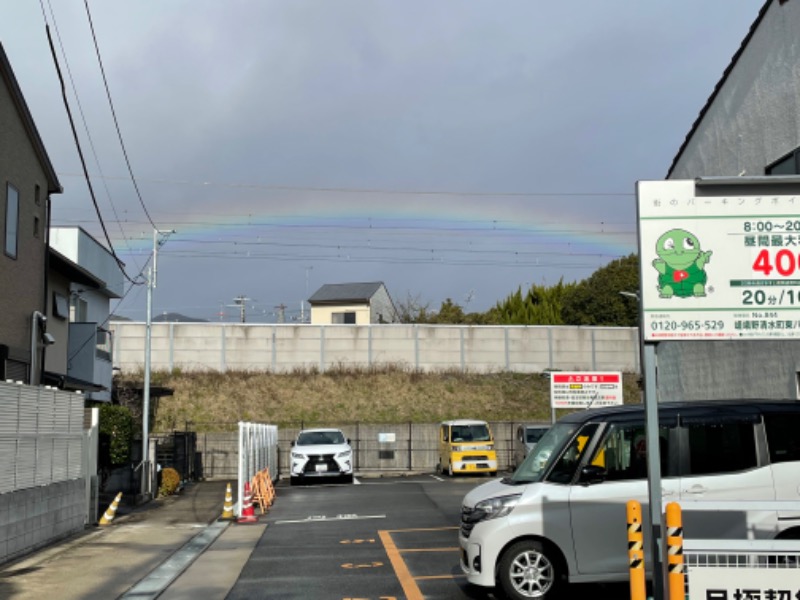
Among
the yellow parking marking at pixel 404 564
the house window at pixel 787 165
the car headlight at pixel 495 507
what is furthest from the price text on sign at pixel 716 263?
the house window at pixel 787 165

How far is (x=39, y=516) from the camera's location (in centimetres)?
1428

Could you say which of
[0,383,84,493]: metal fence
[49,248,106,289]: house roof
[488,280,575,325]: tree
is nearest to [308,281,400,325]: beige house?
[488,280,575,325]: tree

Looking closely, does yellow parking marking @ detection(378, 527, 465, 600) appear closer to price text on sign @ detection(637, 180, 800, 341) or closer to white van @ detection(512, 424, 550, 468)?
price text on sign @ detection(637, 180, 800, 341)

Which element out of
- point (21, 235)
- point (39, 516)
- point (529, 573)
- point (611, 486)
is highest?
point (21, 235)

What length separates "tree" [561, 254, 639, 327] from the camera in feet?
194

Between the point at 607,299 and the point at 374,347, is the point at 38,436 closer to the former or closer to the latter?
the point at 374,347

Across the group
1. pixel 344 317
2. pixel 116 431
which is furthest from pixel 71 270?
pixel 344 317

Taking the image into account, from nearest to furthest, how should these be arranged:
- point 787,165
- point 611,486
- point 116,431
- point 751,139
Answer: point 611,486, point 787,165, point 751,139, point 116,431

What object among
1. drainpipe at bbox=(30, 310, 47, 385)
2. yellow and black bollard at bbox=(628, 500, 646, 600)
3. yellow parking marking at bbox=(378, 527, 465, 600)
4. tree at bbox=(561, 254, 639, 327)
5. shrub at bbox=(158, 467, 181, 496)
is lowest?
yellow parking marking at bbox=(378, 527, 465, 600)

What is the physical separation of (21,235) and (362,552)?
11948 mm

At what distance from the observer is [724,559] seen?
6.12 metres

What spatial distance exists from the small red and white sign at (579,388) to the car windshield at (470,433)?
14.1 feet

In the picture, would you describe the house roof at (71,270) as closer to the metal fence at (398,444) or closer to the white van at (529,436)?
the metal fence at (398,444)

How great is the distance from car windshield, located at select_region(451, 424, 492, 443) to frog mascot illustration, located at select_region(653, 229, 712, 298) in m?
25.3
